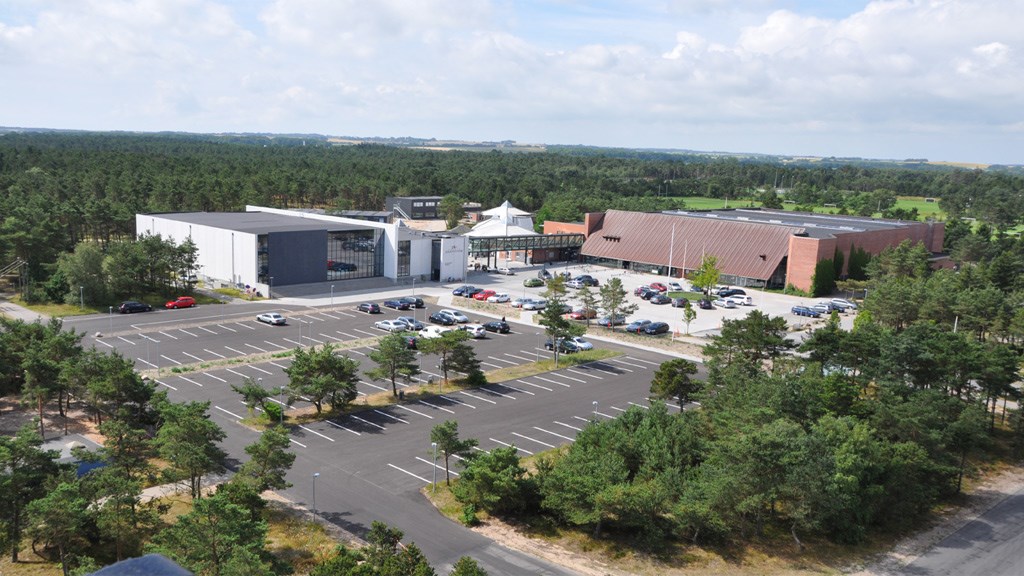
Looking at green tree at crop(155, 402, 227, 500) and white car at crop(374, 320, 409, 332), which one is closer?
green tree at crop(155, 402, 227, 500)

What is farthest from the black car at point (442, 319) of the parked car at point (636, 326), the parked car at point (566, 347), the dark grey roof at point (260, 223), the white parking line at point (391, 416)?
the white parking line at point (391, 416)

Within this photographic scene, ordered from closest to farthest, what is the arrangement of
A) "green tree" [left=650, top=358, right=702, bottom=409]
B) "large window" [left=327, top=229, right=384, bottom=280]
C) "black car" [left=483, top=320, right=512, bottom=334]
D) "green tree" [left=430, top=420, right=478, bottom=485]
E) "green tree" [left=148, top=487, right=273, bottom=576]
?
"green tree" [left=148, top=487, right=273, bottom=576] → "green tree" [left=430, top=420, right=478, bottom=485] → "green tree" [left=650, top=358, right=702, bottom=409] → "black car" [left=483, top=320, right=512, bottom=334] → "large window" [left=327, top=229, right=384, bottom=280]

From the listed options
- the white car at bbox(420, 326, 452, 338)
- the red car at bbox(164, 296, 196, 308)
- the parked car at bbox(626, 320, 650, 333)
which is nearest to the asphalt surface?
the red car at bbox(164, 296, 196, 308)

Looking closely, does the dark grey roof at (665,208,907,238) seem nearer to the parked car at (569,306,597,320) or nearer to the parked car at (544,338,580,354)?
the parked car at (569,306,597,320)

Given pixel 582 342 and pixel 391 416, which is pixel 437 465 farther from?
pixel 582 342

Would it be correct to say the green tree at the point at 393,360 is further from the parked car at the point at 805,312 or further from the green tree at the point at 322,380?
the parked car at the point at 805,312

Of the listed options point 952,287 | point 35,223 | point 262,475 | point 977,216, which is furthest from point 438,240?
point 977,216

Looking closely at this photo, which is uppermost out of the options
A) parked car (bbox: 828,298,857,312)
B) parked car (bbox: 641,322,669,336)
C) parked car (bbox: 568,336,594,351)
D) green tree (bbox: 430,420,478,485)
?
green tree (bbox: 430,420,478,485)
